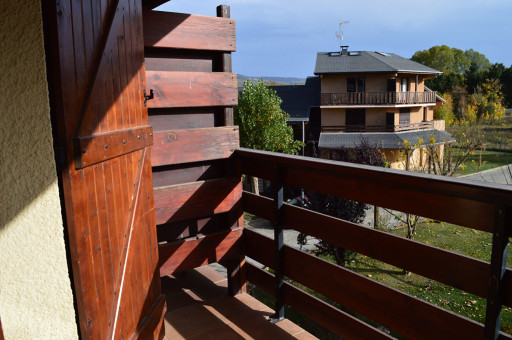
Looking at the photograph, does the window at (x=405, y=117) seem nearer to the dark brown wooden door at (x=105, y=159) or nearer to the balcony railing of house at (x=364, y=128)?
the balcony railing of house at (x=364, y=128)

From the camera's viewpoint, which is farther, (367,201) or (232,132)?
(232,132)

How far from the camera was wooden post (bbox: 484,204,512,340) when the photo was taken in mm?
1463

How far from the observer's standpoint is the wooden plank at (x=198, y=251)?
2.80m

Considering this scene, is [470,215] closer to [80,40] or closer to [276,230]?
[276,230]

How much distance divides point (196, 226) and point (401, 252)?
5.16 feet

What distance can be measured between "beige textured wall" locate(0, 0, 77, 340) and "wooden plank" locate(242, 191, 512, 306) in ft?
4.30

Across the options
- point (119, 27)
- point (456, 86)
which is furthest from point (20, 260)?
point (456, 86)

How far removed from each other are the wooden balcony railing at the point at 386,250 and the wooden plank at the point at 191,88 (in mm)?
409

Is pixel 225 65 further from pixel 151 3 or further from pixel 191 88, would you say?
pixel 151 3

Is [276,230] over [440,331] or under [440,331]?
over

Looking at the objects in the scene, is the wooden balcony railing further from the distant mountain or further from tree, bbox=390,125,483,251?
the distant mountain

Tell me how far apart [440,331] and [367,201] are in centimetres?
62

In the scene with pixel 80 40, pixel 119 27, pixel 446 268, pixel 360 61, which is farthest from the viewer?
pixel 360 61

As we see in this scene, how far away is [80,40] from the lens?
1511 millimetres
